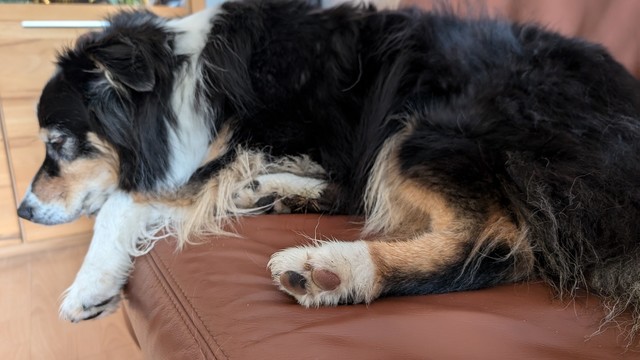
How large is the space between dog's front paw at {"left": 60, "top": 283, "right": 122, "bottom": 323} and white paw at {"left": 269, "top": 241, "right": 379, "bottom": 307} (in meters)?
0.65

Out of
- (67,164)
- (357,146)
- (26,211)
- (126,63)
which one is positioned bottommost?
(26,211)

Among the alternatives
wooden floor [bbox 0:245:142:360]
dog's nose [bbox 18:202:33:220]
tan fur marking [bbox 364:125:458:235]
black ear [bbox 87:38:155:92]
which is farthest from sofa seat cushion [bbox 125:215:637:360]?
wooden floor [bbox 0:245:142:360]

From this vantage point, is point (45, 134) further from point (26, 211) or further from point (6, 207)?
point (6, 207)

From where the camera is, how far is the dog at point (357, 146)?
1.17 meters

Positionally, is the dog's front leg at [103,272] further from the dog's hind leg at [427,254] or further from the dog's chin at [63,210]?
the dog's hind leg at [427,254]

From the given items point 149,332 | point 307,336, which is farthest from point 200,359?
point 149,332

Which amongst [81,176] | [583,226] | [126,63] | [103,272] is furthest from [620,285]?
[81,176]

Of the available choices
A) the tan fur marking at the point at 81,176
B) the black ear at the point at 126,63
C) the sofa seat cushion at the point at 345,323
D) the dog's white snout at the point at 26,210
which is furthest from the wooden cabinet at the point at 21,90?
the sofa seat cushion at the point at 345,323

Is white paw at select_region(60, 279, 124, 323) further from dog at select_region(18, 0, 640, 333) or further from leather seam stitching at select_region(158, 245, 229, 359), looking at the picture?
leather seam stitching at select_region(158, 245, 229, 359)

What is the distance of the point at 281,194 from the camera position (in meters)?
1.69

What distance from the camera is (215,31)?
185 centimetres

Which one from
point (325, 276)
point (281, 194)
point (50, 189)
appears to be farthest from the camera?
point (50, 189)

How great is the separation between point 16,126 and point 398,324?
2.89m

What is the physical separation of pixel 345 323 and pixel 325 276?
13 centimetres
